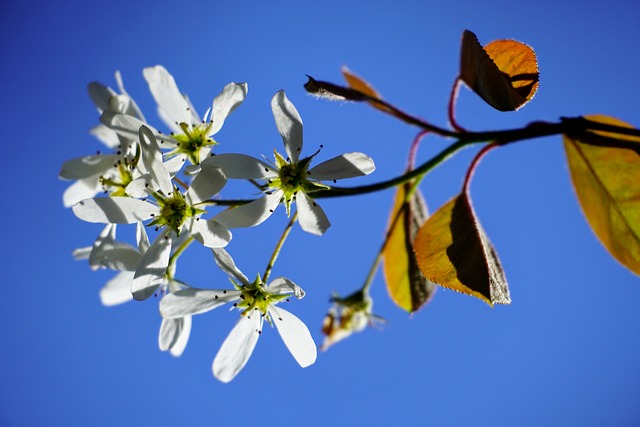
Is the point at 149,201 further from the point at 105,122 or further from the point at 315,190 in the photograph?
the point at 315,190

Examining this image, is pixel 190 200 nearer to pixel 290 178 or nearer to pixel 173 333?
pixel 290 178

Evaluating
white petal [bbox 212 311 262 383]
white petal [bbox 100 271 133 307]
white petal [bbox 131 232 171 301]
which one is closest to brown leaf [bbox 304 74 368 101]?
white petal [bbox 131 232 171 301]

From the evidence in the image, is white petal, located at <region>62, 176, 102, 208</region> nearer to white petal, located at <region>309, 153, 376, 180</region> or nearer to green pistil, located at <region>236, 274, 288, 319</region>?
green pistil, located at <region>236, 274, 288, 319</region>

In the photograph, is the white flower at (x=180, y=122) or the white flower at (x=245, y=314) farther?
the white flower at (x=180, y=122)

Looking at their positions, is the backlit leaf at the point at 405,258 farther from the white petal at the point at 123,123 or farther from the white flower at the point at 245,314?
the white petal at the point at 123,123

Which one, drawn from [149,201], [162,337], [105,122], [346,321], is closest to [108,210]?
[149,201]

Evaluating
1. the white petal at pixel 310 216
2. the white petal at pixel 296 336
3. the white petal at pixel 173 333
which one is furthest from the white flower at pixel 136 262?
the white petal at pixel 310 216
